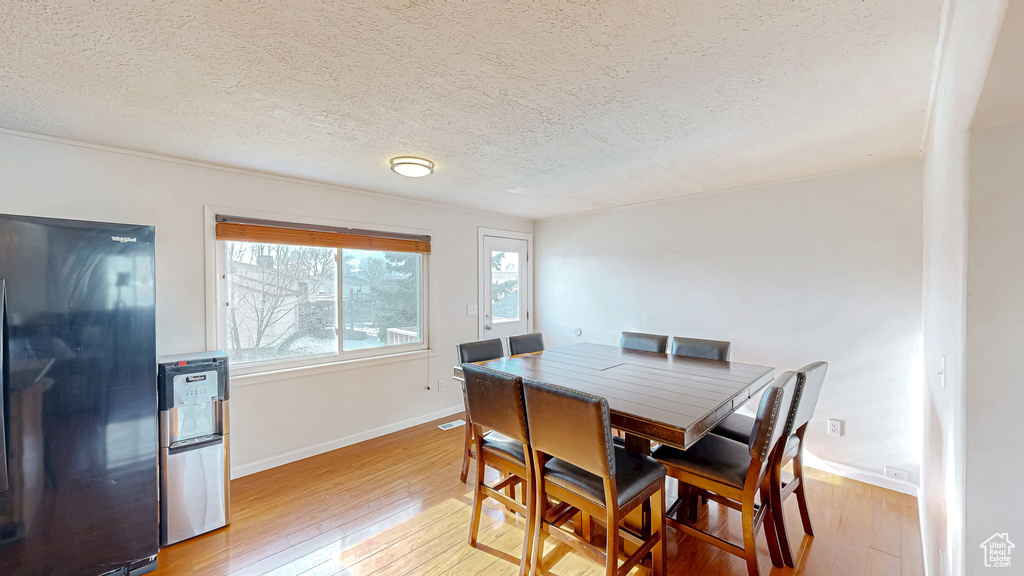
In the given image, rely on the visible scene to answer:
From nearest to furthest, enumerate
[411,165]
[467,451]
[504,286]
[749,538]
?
[749,538], [411,165], [467,451], [504,286]

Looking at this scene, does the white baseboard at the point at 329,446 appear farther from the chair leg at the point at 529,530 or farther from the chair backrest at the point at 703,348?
the chair backrest at the point at 703,348

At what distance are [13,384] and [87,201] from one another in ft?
4.02

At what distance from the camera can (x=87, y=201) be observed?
2.33 metres

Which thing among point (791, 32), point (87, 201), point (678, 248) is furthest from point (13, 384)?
point (678, 248)

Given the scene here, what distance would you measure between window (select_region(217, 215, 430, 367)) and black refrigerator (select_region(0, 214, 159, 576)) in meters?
0.92

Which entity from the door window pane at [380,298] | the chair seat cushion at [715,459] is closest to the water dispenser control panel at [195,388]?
the door window pane at [380,298]

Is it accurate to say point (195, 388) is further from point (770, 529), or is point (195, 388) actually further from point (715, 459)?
point (770, 529)

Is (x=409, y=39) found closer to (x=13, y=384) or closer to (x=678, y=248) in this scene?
(x=13, y=384)

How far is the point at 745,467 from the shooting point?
1.83 m

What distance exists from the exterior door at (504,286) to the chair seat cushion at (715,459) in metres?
2.80

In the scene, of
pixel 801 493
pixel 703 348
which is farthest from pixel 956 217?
pixel 703 348

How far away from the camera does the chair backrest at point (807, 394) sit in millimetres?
1875

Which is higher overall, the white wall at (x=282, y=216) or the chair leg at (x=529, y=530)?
the white wall at (x=282, y=216)

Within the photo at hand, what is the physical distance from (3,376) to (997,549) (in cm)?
332
